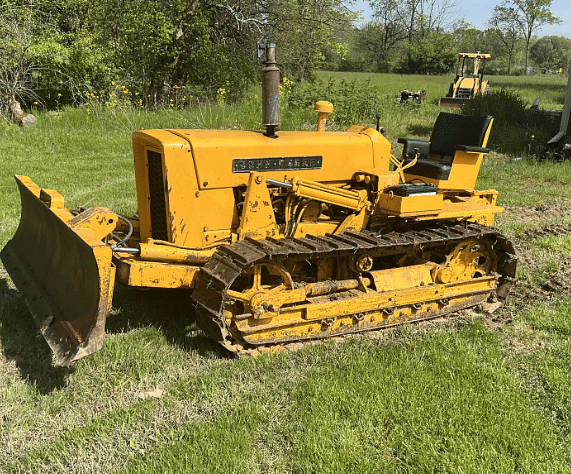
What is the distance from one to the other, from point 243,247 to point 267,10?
14777mm

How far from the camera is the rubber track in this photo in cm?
403

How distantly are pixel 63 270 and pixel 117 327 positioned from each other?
72cm

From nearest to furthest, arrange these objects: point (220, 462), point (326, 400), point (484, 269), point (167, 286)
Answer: point (220, 462), point (326, 400), point (167, 286), point (484, 269)

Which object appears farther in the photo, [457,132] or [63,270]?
[457,132]

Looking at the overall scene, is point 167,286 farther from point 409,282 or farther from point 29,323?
point 409,282

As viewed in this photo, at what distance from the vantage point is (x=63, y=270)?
4.27 m

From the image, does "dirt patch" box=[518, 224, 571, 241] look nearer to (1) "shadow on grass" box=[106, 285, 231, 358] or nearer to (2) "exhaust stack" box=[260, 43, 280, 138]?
(2) "exhaust stack" box=[260, 43, 280, 138]

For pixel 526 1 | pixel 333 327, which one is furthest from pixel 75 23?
pixel 526 1

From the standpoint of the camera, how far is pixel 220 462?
3.09m

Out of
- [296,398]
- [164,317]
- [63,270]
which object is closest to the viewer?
[296,398]

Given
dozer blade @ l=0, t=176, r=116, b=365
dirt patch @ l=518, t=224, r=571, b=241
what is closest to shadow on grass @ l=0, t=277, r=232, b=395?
dozer blade @ l=0, t=176, r=116, b=365

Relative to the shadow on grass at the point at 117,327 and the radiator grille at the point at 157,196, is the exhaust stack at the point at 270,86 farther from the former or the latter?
the shadow on grass at the point at 117,327

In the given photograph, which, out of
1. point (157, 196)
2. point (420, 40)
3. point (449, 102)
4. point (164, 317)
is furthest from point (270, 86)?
point (420, 40)

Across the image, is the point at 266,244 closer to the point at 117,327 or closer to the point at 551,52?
the point at 117,327
